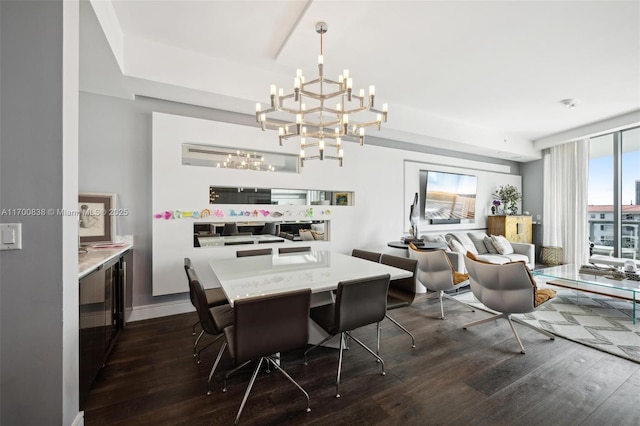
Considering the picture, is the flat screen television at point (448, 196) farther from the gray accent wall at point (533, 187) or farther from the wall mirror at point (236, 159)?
the wall mirror at point (236, 159)

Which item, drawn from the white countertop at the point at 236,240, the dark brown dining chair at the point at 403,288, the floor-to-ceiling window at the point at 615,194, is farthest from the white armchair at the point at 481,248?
the white countertop at the point at 236,240

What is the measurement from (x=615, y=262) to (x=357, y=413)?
16.2 ft

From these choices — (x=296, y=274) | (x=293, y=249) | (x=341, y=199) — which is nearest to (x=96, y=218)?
(x=293, y=249)

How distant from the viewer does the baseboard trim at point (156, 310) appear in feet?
10.3

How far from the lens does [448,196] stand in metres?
5.66

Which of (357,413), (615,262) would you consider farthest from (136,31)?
(615,262)

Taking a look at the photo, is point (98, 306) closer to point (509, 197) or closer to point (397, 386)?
point (397, 386)

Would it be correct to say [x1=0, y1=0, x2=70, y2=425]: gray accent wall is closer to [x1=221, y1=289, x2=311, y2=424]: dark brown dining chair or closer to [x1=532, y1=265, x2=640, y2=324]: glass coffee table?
[x1=221, y1=289, x2=311, y2=424]: dark brown dining chair

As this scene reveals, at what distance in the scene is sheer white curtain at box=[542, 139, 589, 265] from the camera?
564cm

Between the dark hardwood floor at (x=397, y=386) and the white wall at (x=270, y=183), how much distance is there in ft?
3.16

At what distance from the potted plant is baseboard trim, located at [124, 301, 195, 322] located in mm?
6683

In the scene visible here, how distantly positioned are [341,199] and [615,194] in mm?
5375

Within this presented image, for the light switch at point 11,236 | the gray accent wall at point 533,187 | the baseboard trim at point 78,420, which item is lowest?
the baseboard trim at point 78,420

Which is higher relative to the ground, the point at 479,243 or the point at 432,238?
the point at 432,238
